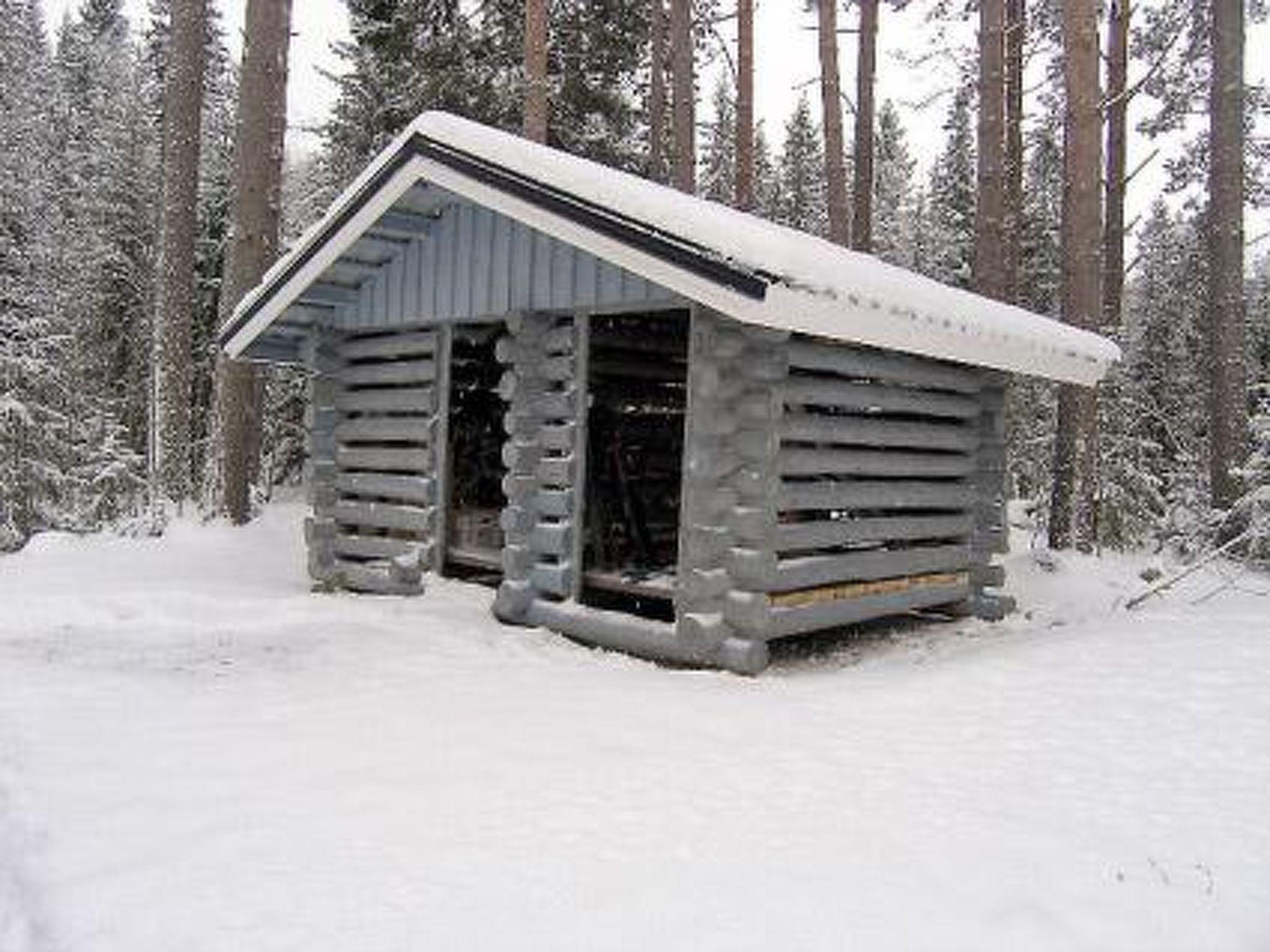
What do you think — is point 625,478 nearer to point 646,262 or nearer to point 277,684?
point 646,262

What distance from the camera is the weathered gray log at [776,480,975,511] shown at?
748 centimetres

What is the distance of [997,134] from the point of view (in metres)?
12.0

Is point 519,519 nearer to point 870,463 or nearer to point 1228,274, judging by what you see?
point 870,463

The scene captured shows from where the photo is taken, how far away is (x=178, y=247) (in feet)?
43.6

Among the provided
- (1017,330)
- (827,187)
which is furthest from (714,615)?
(827,187)

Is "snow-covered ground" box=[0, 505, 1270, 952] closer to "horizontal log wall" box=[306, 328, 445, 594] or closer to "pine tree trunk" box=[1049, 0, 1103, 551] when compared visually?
"horizontal log wall" box=[306, 328, 445, 594]

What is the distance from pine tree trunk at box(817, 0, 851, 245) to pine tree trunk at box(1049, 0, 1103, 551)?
5.47 meters

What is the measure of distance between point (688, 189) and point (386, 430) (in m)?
8.37

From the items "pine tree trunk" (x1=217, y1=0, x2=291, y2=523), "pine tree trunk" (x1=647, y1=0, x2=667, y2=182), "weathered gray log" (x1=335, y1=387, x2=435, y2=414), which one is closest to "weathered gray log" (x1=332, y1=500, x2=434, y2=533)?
"weathered gray log" (x1=335, y1=387, x2=435, y2=414)

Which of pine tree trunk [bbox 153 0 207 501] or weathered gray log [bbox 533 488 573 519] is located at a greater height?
pine tree trunk [bbox 153 0 207 501]

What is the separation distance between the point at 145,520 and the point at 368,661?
649 centimetres

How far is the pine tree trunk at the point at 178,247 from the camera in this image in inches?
502

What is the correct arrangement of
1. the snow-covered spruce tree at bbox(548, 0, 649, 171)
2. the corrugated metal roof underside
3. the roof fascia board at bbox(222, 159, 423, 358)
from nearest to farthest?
the corrugated metal roof underside, the roof fascia board at bbox(222, 159, 423, 358), the snow-covered spruce tree at bbox(548, 0, 649, 171)

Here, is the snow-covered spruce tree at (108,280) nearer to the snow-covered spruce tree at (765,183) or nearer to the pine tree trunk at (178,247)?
the pine tree trunk at (178,247)
